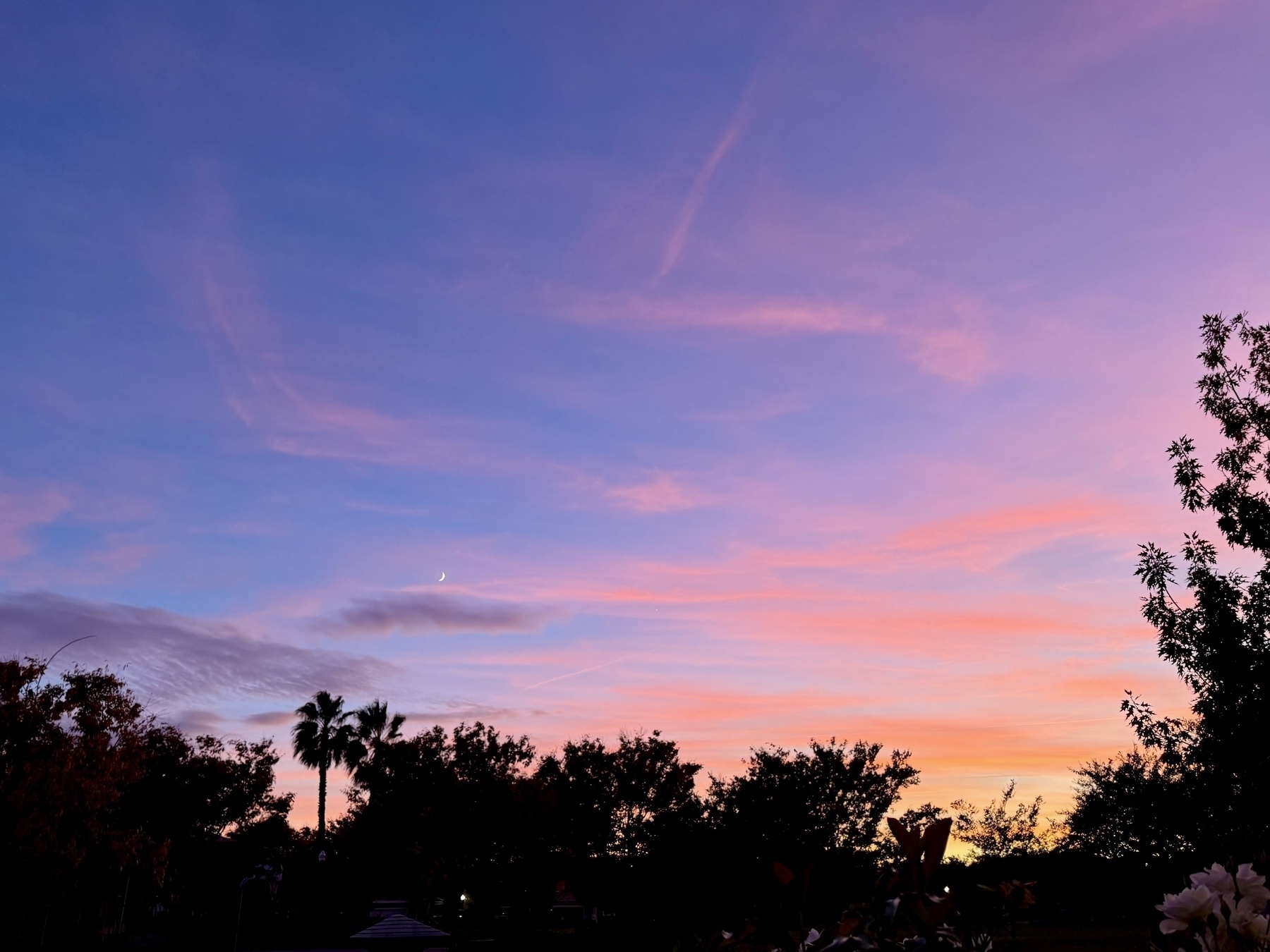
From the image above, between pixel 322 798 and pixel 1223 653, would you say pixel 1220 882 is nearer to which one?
pixel 1223 653

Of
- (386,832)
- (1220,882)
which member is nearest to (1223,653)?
(1220,882)

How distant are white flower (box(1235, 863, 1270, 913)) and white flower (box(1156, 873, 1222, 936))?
6cm

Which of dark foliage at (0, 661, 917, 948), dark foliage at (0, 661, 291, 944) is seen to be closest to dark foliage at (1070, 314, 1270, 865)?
dark foliage at (0, 661, 917, 948)

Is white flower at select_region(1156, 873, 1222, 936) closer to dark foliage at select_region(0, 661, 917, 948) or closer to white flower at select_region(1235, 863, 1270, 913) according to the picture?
white flower at select_region(1235, 863, 1270, 913)

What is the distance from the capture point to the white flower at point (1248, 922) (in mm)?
2049

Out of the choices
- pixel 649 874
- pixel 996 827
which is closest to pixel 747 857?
pixel 649 874

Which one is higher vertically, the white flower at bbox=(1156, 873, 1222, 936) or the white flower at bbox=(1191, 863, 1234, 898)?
the white flower at bbox=(1191, 863, 1234, 898)

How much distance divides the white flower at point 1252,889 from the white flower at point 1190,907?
63 millimetres

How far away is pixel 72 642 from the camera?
24562mm

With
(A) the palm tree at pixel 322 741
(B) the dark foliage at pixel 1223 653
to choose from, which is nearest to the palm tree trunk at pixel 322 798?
(A) the palm tree at pixel 322 741

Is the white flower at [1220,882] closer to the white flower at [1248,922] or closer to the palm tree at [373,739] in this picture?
the white flower at [1248,922]

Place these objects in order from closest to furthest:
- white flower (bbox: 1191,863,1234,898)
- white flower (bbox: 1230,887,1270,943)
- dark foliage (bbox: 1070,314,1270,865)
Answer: white flower (bbox: 1230,887,1270,943)
white flower (bbox: 1191,863,1234,898)
dark foliage (bbox: 1070,314,1270,865)

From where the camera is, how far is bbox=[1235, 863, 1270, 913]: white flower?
212 centimetres

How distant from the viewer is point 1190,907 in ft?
6.86
